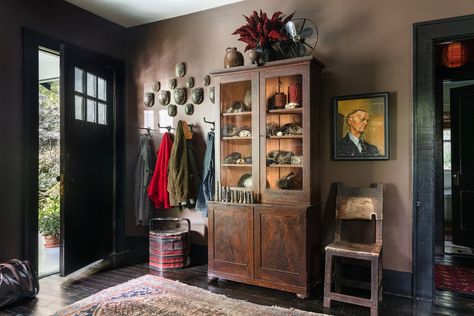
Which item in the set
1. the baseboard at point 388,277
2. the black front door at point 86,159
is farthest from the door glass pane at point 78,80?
the baseboard at point 388,277

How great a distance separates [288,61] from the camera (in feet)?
10.1

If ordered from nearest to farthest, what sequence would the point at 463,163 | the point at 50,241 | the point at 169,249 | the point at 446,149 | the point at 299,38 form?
the point at 299,38
the point at 169,249
the point at 463,163
the point at 50,241
the point at 446,149

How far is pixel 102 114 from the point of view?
4.18 metres

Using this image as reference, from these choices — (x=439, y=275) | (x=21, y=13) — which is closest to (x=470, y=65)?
(x=439, y=275)

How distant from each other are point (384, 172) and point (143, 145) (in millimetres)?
2701

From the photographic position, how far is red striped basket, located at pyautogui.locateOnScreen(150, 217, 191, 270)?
3692mm

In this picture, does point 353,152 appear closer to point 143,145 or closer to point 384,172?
point 384,172

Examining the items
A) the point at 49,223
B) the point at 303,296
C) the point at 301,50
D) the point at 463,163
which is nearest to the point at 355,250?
Answer: the point at 303,296

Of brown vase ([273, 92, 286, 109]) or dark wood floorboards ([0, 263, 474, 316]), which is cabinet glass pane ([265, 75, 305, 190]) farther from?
dark wood floorboards ([0, 263, 474, 316])

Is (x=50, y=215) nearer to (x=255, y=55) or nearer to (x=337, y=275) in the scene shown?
(x=255, y=55)

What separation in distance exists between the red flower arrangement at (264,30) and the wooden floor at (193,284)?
7.37ft

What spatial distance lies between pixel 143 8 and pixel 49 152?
8.75 ft

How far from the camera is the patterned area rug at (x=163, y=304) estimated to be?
2596 mm

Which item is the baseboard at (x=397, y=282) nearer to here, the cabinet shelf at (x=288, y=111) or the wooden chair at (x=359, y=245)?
the wooden chair at (x=359, y=245)
